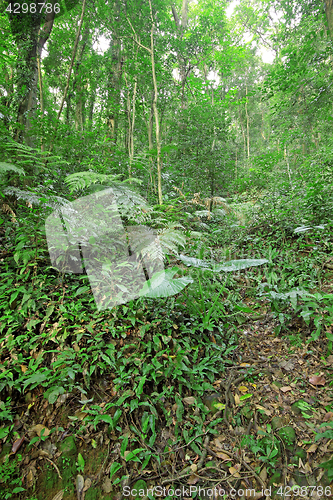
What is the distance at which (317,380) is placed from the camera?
79.0 inches

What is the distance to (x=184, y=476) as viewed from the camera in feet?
5.41

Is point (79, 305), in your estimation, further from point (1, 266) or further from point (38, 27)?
point (38, 27)

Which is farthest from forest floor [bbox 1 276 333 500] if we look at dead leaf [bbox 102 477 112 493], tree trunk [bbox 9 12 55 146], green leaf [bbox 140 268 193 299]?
tree trunk [bbox 9 12 55 146]

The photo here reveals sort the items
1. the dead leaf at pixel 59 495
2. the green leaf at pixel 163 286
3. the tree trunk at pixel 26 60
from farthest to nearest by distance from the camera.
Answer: the tree trunk at pixel 26 60
the green leaf at pixel 163 286
the dead leaf at pixel 59 495

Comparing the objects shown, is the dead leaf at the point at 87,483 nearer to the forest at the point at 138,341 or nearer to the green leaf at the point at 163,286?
the forest at the point at 138,341

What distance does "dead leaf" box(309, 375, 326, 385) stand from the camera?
198 cm

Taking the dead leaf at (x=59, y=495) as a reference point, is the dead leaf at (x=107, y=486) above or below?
below

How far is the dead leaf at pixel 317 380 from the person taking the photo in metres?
1.98

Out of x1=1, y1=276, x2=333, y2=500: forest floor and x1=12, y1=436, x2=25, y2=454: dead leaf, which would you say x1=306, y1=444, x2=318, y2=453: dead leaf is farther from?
x1=12, y1=436, x2=25, y2=454: dead leaf

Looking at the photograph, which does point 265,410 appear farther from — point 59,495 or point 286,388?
point 59,495

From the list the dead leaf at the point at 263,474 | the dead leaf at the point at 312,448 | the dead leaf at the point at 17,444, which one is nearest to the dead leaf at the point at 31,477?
the dead leaf at the point at 17,444

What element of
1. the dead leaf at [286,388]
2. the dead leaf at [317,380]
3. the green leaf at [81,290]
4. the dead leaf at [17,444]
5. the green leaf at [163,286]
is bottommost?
the dead leaf at [286,388]

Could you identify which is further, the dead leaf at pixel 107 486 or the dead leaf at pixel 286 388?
the dead leaf at pixel 286 388

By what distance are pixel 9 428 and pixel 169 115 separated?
7393 mm
